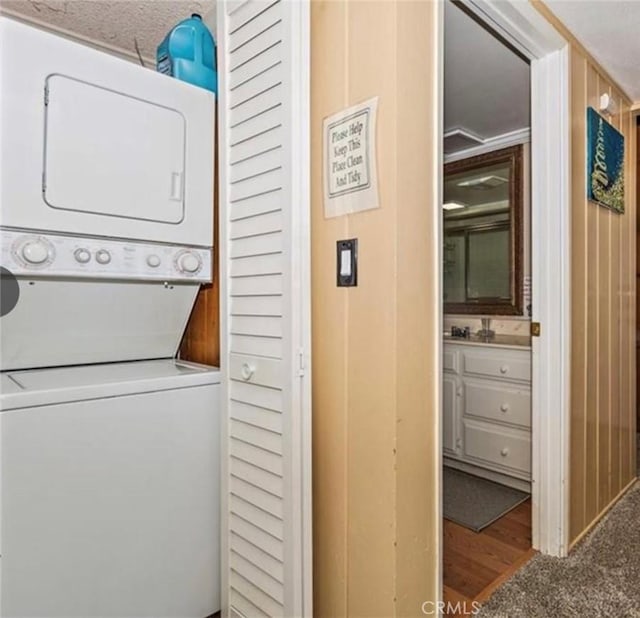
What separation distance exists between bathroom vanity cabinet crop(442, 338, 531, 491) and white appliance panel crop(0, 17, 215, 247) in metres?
1.90

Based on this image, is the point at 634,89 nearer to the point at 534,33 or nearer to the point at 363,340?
the point at 534,33

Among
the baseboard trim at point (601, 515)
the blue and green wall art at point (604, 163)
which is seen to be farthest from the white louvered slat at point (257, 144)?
the baseboard trim at point (601, 515)

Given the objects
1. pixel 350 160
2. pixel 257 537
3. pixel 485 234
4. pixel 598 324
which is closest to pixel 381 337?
pixel 350 160

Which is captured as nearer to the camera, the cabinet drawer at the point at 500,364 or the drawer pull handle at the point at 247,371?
the drawer pull handle at the point at 247,371

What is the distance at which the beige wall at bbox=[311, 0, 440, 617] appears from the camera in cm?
114

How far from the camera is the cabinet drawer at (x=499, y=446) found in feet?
8.45

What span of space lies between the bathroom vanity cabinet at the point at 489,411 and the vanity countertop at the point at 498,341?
0.05 ft

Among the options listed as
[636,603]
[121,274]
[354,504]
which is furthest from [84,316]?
[636,603]

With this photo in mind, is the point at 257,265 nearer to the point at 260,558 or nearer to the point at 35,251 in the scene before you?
the point at 35,251

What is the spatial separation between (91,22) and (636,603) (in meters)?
3.09

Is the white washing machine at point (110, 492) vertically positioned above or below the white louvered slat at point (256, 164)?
below

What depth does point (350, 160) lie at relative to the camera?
1213 millimetres

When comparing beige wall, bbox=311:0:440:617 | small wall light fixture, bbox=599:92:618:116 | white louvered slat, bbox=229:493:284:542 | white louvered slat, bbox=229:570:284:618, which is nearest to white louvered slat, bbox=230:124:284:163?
beige wall, bbox=311:0:440:617

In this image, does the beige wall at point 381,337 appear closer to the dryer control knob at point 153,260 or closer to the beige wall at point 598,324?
the dryer control knob at point 153,260
